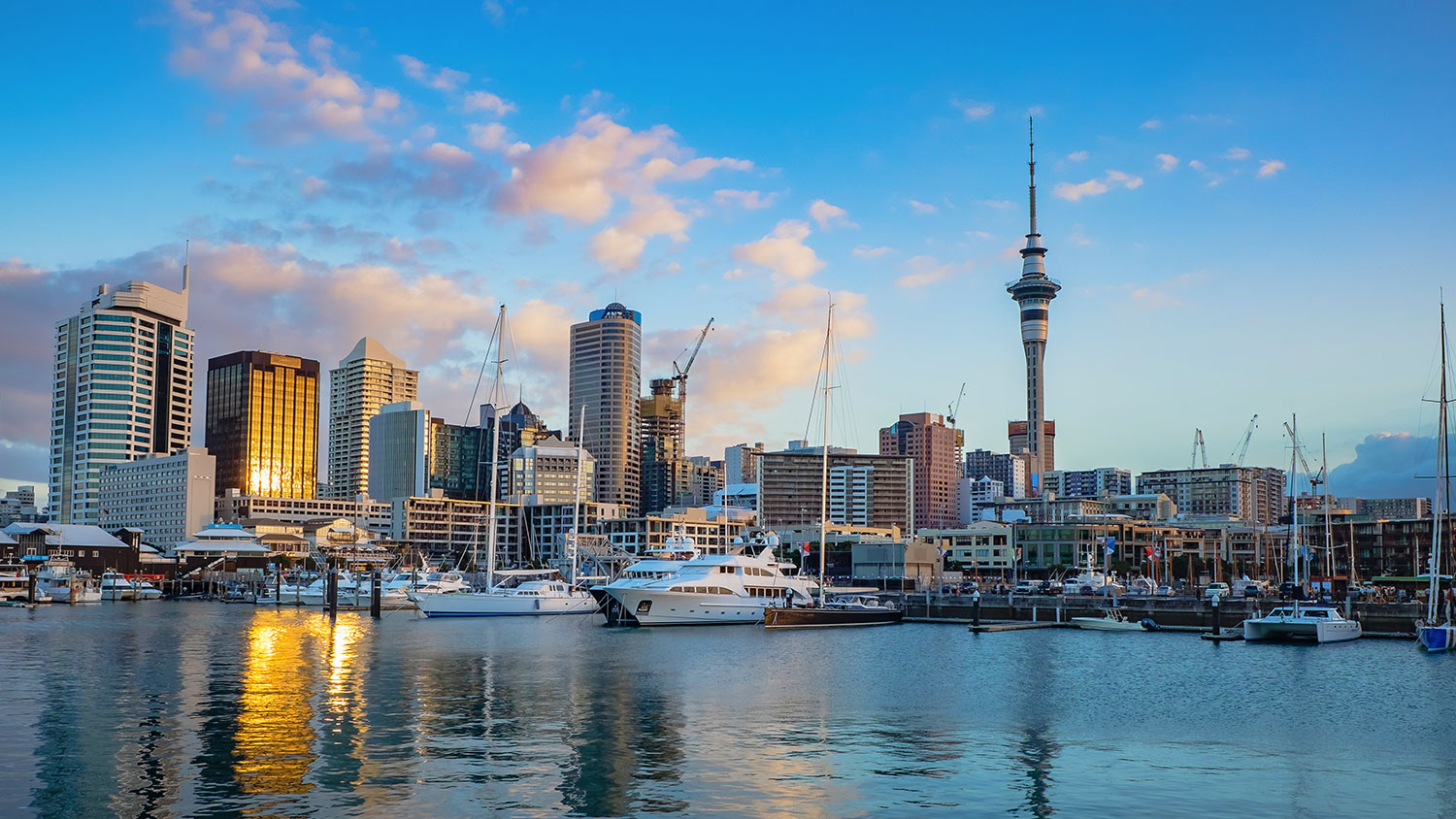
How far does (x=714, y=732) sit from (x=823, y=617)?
6542 centimetres

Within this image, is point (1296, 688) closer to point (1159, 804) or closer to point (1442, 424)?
point (1159, 804)

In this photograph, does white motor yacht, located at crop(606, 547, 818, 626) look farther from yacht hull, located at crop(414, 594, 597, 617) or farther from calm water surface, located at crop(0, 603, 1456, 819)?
calm water surface, located at crop(0, 603, 1456, 819)

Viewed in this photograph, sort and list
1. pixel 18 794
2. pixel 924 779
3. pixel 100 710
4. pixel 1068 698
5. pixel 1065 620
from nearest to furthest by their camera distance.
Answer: pixel 18 794 → pixel 924 779 → pixel 100 710 → pixel 1068 698 → pixel 1065 620

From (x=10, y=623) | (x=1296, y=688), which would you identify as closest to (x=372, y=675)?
(x=1296, y=688)

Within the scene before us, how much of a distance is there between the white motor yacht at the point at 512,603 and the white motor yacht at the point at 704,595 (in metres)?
19.4

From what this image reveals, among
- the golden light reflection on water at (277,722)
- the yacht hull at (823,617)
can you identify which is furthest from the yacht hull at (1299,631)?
the golden light reflection on water at (277,722)

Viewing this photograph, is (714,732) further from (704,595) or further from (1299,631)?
(1299,631)

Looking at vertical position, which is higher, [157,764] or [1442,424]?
[1442,424]

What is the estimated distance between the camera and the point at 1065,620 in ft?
378

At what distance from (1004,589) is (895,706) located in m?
120

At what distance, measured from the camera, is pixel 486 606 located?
392 feet

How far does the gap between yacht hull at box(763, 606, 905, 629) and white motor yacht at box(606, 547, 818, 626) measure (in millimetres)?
1783

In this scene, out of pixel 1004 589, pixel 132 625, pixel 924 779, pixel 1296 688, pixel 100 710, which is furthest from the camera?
pixel 1004 589

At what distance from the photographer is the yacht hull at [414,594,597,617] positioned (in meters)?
118
